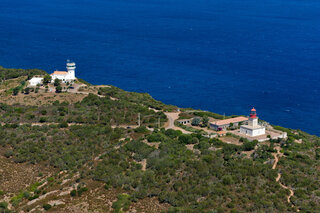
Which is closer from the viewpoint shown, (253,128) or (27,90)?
(253,128)

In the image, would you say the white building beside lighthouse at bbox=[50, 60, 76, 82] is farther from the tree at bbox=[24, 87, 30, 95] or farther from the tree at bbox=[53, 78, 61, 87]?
the tree at bbox=[24, 87, 30, 95]

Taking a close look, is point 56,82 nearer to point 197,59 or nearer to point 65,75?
point 65,75

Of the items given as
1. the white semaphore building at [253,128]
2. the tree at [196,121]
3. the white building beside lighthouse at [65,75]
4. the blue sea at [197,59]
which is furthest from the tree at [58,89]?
the white semaphore building at [253,128]

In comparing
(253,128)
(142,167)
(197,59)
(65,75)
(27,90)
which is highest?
(197,59)

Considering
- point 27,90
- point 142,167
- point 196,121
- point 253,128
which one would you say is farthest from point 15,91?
point 253,128

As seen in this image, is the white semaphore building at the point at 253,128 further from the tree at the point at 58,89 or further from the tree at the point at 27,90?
the tree at the point at 27,90

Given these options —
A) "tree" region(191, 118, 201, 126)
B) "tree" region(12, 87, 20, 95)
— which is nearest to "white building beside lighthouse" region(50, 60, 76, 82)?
"tree" region(12, 87, 20, 95)
